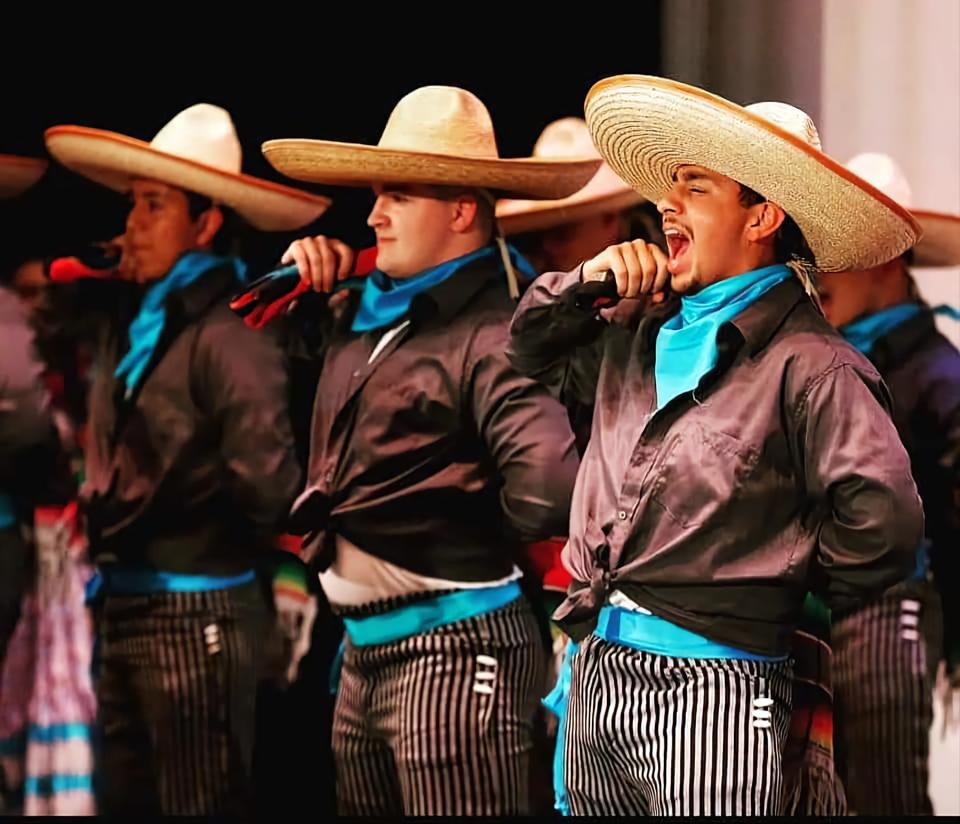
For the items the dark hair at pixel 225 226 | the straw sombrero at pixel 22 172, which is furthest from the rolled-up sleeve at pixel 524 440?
the straw sombrero at pixel 22 172

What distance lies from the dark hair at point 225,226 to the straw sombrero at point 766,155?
3.11ft

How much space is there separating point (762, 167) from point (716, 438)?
1.36 ft

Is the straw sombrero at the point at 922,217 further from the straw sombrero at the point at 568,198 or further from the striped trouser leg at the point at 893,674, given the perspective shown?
the striped trouser leg at the point at 893,674

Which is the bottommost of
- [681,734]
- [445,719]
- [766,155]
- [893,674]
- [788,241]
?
[893,674]

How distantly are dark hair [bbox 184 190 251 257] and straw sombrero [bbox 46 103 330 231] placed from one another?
15 millimetres

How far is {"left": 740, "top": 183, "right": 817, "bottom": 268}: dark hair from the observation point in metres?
2.58

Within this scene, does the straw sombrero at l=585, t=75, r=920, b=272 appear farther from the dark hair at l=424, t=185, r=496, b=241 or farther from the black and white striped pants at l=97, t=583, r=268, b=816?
the black and white striped pants at l=97, t=583, r=268, b=816

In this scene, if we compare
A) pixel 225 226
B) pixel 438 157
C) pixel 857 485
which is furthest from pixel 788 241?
pixel 225 226

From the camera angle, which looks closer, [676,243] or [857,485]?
[857,485]

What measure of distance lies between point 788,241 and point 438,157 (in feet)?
2.30

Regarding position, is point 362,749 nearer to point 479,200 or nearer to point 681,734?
point 681,734

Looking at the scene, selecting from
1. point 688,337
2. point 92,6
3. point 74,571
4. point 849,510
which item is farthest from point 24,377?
point 849,510

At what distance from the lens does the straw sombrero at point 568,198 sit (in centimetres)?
318

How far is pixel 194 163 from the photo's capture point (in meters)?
3.30
